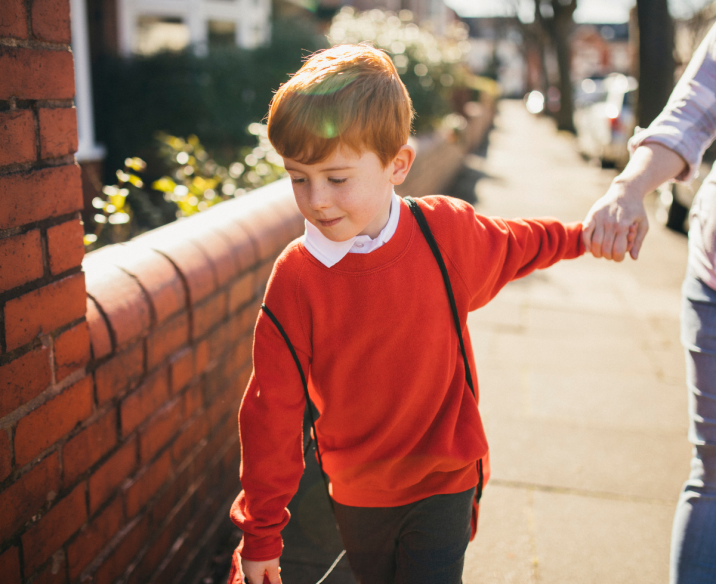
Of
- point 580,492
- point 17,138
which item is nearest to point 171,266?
point 17,138

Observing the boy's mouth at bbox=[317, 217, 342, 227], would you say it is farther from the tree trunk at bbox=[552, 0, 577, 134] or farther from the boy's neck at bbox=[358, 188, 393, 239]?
the tree trunk at bbox=[552, 0, 577, 134]

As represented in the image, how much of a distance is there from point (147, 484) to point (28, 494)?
0.55 metres

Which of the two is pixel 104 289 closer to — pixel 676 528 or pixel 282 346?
pixel 282 346

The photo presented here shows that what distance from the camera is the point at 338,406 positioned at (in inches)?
62.0

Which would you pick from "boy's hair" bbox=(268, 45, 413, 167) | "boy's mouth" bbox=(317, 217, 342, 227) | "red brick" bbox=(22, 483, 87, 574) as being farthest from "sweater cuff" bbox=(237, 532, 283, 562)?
"boy's hair" bbox=(268, 45, 413, 167)

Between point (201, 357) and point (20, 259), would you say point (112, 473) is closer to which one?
point (201, 357)

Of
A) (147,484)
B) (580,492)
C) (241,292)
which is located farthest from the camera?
(580,492)

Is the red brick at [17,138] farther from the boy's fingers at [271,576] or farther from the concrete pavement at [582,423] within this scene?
the concrete pavement at [582,423]

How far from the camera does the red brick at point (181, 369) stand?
2.13 metres

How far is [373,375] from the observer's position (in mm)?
1528

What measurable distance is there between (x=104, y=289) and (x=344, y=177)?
852 mm

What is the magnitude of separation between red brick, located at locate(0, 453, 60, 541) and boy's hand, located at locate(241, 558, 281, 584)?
497mm

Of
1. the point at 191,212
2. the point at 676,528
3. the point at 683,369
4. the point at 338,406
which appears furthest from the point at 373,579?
the point at 683,369

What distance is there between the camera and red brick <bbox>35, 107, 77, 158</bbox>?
4.91 feet
